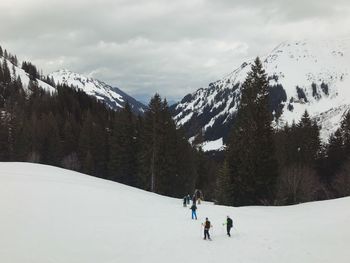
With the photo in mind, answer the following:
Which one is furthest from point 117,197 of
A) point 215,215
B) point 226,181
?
point 226,181

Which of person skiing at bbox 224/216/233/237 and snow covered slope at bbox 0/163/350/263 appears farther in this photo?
person skiing at bbox 224/216/233/237

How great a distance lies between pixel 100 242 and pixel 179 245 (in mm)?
4670

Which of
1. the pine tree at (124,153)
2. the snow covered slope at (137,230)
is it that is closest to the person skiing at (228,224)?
the snow covered slope at (137,230)

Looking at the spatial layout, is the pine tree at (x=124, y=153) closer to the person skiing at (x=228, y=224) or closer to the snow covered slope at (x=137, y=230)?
the snow covered slope at (x=137, y=230)

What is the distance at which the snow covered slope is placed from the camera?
21969mm

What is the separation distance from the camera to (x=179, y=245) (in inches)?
982

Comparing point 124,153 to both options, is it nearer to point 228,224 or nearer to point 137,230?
point 137,230

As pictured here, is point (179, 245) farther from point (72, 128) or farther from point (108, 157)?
point (72, 128)

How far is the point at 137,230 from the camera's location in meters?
27.9

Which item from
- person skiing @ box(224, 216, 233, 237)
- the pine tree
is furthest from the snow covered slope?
the pine tree

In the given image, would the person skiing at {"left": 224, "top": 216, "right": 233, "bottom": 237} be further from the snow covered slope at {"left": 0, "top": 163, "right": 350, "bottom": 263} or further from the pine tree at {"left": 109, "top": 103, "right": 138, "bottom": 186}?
the pine tree at {"left": 109, "top": 103, "right": 138, "bottom": 186}

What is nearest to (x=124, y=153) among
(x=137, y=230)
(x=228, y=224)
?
(x=137, y=230)

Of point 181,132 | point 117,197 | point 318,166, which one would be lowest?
point 117,197

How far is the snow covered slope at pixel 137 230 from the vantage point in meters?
22.0
